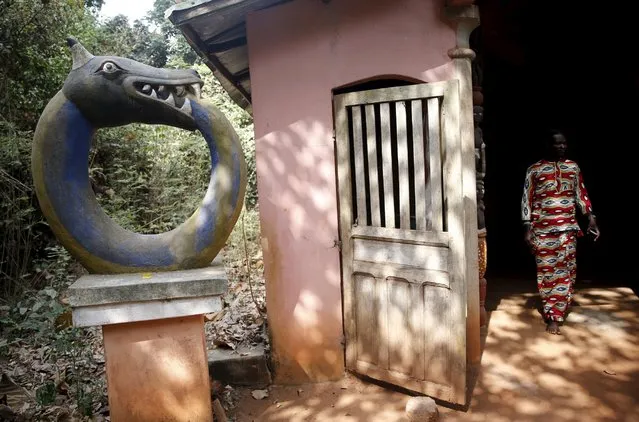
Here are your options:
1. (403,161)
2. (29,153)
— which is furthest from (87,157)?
(29,153)

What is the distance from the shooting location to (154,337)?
118 inches

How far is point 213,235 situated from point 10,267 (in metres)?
4.55

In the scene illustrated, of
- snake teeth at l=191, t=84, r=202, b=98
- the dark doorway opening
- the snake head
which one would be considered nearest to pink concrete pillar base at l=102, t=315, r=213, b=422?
the snake head

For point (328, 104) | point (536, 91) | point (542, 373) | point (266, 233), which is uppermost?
point (536, 91)

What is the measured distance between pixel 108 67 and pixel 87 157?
0.61 meters

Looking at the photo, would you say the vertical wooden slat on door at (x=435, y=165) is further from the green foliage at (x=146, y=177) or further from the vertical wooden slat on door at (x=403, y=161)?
the green foliage at (x=146, y=177)

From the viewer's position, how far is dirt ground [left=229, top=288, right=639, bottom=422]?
345cm

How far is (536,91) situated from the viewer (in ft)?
25.6

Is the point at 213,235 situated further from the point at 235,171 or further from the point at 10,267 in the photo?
the point at 10,267

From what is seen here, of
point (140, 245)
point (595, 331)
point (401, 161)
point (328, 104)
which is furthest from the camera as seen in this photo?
point (595, 331)

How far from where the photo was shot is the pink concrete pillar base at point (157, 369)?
2.98 metres

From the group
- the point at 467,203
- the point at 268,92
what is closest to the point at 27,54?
the point at 268,92

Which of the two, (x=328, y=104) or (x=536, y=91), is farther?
(x=536, y=91)

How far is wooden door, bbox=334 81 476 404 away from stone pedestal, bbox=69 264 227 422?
1.35 m
